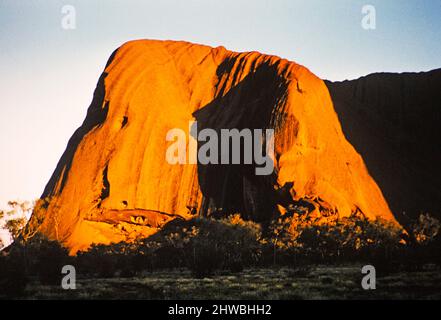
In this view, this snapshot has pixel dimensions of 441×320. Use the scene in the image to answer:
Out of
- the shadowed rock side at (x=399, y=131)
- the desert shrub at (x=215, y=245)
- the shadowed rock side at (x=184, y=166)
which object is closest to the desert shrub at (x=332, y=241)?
the desert shrub at (x=215, y=245)

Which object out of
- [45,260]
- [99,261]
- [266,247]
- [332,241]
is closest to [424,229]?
[332,241]

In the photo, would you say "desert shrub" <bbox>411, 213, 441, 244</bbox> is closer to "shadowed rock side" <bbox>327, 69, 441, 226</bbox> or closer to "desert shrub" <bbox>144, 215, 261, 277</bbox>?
"shadowed rock side" <bbox>327, 69, 441, 226</bbox>

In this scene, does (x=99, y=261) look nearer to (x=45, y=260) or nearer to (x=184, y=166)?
(x=45, y=260)

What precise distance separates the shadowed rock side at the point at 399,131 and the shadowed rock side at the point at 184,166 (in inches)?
245

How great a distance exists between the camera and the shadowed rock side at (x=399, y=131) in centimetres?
8969

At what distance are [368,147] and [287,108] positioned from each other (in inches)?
804

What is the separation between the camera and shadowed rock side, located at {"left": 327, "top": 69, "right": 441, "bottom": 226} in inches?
3531

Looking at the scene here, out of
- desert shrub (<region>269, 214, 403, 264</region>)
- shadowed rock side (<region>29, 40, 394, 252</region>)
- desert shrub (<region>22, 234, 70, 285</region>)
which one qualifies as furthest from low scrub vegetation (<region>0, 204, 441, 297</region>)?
shadowed rock side (<region>29, 40, 394, 252</region>)

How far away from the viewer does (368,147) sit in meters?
95.7

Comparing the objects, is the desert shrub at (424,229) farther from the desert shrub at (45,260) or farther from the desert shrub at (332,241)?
the desert shrub at (45,260)

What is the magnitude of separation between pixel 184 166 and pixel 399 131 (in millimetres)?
45435

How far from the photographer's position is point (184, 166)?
302ft
